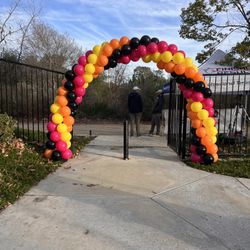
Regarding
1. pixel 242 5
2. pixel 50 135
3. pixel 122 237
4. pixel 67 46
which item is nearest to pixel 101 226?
pixel 122 237

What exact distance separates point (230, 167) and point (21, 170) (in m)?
4.15

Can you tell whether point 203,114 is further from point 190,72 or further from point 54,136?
point 54,136

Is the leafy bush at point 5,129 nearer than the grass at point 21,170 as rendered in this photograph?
No

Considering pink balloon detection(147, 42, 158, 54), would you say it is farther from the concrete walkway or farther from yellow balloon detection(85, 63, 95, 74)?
the concrete walkway

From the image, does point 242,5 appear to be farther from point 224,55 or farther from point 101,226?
point 101,226

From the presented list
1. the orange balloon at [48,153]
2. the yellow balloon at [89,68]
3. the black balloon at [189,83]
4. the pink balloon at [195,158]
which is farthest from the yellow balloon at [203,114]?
the orange balloon at [48,153]

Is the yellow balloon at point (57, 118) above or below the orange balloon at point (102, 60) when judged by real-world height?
below

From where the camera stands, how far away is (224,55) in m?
11.1

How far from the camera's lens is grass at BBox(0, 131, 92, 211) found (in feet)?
15.9

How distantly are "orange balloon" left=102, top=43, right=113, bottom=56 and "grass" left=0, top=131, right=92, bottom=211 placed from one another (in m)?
2.51

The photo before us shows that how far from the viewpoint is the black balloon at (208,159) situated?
22.3 ft

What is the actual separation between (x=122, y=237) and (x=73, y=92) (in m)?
4.02

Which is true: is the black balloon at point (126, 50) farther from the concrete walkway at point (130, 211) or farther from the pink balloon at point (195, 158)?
the pink balloon at point (195, 158)

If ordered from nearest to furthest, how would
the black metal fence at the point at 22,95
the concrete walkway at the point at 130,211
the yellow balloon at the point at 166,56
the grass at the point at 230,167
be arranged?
1. the concrete walkway at the point at 130,211
2. the grass at the point at 230,167
3. the yellow balloon at the point at 166,56
4. the black metal fence at the point at 22,95
